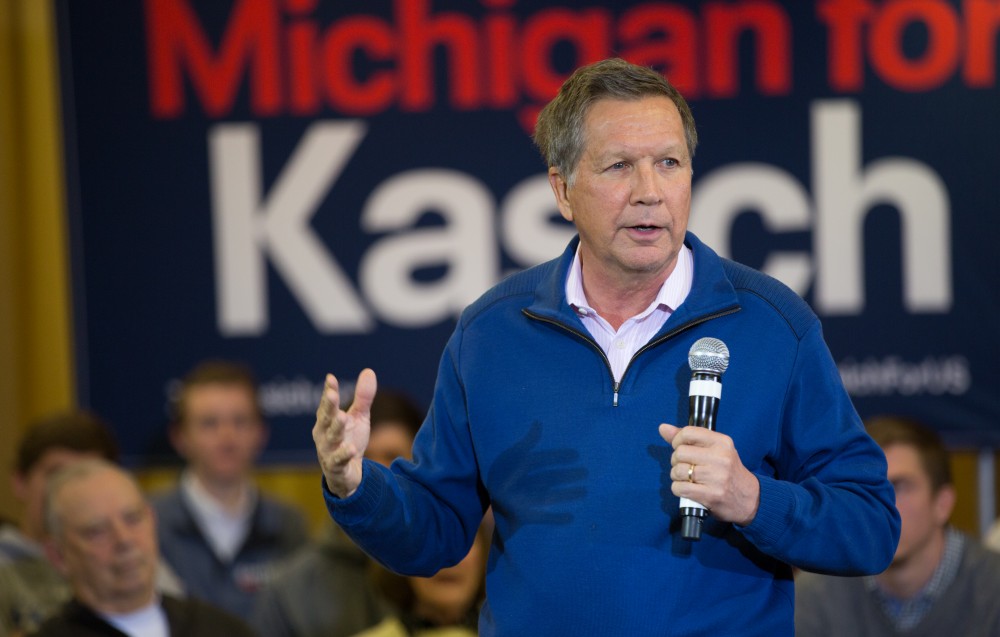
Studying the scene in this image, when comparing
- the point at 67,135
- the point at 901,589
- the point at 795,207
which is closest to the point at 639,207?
the point at 901,589

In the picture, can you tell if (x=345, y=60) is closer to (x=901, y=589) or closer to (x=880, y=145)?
(x=880, y=145)

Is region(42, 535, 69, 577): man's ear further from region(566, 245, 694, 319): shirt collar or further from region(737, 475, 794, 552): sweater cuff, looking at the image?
region(737, 475, 794, 552): sweater cuff

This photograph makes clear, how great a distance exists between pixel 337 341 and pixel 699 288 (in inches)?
116

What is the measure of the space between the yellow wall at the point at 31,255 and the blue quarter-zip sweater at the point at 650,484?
327 cm

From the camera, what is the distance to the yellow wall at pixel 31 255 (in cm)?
507

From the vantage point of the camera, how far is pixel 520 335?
1.96 metres

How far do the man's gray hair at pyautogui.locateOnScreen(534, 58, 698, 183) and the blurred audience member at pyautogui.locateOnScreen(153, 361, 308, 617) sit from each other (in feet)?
8.56

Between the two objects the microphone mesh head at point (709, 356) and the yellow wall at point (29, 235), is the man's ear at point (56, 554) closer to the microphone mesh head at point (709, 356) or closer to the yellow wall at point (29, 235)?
the yellow wall at point (29, 235)

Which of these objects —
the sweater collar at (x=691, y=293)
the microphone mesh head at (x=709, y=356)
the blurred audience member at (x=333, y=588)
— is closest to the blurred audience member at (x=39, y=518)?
the blurred audience member at (x=333, y=588)

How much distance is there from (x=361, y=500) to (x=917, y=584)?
6.41ft

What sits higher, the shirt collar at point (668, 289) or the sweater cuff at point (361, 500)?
the shirt collar at point (668, 289)

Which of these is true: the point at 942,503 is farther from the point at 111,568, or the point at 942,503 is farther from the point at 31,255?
the point at 31,255

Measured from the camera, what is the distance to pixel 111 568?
3.28 metres

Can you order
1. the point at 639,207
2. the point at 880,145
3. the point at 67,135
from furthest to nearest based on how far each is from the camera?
the point at 67,135 < the point at 880,145 < the point at 639,207
